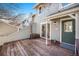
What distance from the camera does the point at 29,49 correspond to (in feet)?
9.44

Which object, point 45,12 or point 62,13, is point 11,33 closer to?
point 45,12

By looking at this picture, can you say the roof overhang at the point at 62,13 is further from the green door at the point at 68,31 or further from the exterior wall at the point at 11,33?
the exterior wall at the point at 11,33

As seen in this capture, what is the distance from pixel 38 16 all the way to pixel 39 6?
218 millimetres

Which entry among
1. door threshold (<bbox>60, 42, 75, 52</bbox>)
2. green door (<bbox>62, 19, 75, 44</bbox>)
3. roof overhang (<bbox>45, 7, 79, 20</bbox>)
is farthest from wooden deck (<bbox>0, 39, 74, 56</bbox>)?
roof overhang (<bbox>45, 7, 79, 20</bbox>)

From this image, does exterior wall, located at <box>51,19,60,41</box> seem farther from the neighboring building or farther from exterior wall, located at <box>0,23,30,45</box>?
exterior wall, located at <box>0,23,30,45</box>

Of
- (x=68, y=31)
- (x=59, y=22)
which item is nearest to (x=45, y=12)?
(x=59, y=22)

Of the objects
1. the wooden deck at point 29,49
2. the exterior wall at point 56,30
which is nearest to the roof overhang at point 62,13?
the exterior wall at point 56,30

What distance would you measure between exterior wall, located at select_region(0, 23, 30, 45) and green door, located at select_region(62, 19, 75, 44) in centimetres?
75

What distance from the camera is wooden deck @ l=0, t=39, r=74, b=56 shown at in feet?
9.32

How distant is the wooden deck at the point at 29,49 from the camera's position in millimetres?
2840

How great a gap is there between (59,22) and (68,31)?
258 millimetres

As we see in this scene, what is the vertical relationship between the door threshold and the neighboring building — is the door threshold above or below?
below

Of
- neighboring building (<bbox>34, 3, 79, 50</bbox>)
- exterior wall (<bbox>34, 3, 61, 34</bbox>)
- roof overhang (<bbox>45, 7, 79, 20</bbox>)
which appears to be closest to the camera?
roof overhang (<bbox>45, 7, 79, 20</bbox>)

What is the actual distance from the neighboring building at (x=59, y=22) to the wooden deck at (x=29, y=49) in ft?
0.50
